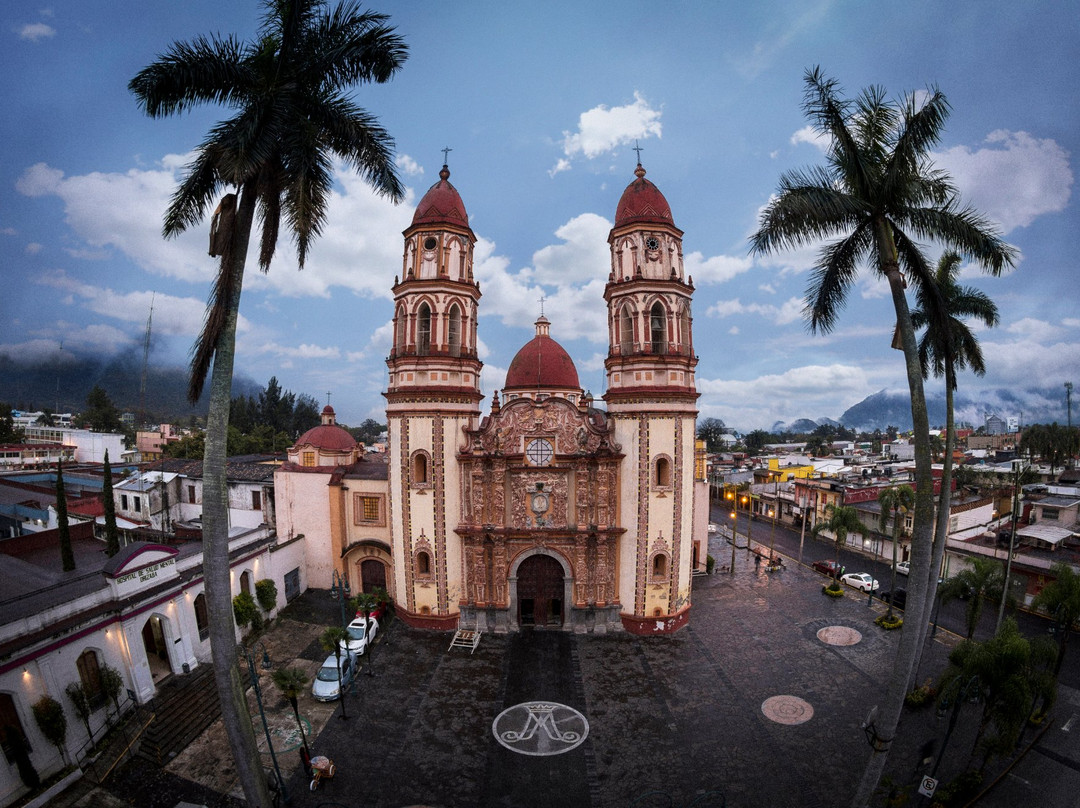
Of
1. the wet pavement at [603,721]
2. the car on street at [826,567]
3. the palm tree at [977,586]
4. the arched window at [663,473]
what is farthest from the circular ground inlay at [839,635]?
the arched window at [663,473]

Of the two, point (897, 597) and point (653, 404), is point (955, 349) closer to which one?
point (653, 404)

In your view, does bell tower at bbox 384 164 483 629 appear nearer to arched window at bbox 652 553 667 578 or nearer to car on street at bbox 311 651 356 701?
car on street at bbox 311 651 356 701

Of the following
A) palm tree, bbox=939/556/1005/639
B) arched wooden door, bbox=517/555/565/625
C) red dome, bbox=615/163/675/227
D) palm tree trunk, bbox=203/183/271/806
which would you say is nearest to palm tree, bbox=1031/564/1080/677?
palm tree, bbox=939/556/1005/639

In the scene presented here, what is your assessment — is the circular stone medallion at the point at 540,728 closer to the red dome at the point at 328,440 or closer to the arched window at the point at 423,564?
the arched window at the point at 423,564

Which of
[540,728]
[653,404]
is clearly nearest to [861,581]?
[653,404]

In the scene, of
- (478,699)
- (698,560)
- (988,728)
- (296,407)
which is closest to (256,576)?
(478,699)

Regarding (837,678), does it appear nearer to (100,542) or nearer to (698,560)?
(698,560)
